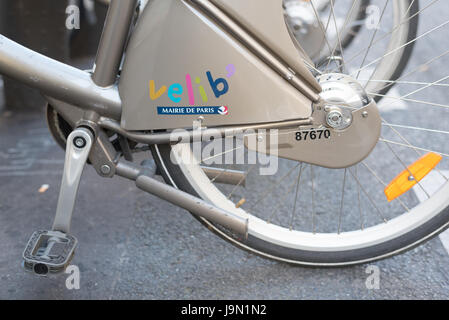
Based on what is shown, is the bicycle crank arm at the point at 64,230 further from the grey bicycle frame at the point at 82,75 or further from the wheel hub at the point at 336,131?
the wheel hub at the point at 336,131

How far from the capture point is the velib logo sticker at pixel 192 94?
5.73 feet

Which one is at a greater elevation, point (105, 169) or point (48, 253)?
point (105, 169)

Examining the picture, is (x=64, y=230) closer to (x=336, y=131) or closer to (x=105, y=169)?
(x=105, y=169)

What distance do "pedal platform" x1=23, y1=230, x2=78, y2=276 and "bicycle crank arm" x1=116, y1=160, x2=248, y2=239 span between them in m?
0.27

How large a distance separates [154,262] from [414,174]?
37.4 inches

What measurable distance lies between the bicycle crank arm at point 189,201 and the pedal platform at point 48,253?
10.5 inches

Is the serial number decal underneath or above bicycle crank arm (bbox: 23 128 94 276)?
above

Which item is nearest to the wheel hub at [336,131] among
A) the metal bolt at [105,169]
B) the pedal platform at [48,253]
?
the metal bolt at [105,169]

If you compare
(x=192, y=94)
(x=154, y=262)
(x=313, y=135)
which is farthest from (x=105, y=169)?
(x=313, y=135)

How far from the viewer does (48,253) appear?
1815mm

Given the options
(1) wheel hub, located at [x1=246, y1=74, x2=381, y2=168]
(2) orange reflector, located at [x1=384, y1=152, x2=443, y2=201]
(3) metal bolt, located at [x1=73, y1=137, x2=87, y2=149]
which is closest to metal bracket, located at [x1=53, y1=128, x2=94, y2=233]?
(3) metal bolt, located at [x1=73, y1=137, x2=87, y2=149]

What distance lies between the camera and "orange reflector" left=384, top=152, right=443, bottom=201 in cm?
199

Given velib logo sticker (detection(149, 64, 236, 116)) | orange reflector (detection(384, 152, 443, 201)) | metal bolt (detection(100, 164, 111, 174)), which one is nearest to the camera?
velib logo sticker (detection(149, 64, 236, 116))

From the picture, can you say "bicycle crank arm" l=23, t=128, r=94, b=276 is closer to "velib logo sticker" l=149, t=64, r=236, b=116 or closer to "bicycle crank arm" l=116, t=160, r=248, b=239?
"bicycle crank arm" l=116, t=160, r=248, b=239
